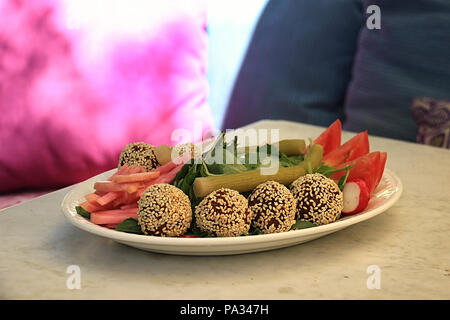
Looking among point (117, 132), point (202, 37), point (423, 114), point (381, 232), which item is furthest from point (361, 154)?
point (202, 37)

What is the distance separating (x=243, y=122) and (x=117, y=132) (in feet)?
1.63

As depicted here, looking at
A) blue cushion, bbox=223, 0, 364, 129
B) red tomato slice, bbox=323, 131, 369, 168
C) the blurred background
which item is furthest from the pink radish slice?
blue cushion, bbox=223, 0, 364, 129

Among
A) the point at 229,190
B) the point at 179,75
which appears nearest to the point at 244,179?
the point at 229,190

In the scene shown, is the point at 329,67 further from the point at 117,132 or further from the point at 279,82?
the point at 117,132

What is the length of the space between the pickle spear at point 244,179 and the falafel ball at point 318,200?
0.13 feet

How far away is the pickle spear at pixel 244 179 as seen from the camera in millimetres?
631

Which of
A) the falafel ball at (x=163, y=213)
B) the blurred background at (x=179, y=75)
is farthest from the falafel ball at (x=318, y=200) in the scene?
the blurred background at (x=179, y=75)

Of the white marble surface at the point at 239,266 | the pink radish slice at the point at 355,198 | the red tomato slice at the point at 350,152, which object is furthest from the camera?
the red tomato slice at the point at 350,152

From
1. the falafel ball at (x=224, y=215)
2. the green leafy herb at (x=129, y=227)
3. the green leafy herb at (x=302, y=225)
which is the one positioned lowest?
the green leafy herb at (x=302, y=225)

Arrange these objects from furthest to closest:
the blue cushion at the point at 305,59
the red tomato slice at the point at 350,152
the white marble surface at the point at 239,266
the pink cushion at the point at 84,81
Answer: the blue cushion at the point at 305,59, the pink cushion at the point at 84,81, the red tomato slice at the point at 350,152, the white marble surface at the point at 239,266

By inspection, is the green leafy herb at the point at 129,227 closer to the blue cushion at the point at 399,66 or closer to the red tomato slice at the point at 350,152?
the red tomato slice at the point at 350,152

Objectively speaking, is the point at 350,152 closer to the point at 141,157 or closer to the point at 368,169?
the point at 368,169

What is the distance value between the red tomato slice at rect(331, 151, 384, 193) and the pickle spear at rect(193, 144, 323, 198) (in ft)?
0.23

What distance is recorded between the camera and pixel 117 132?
1.42 metres
